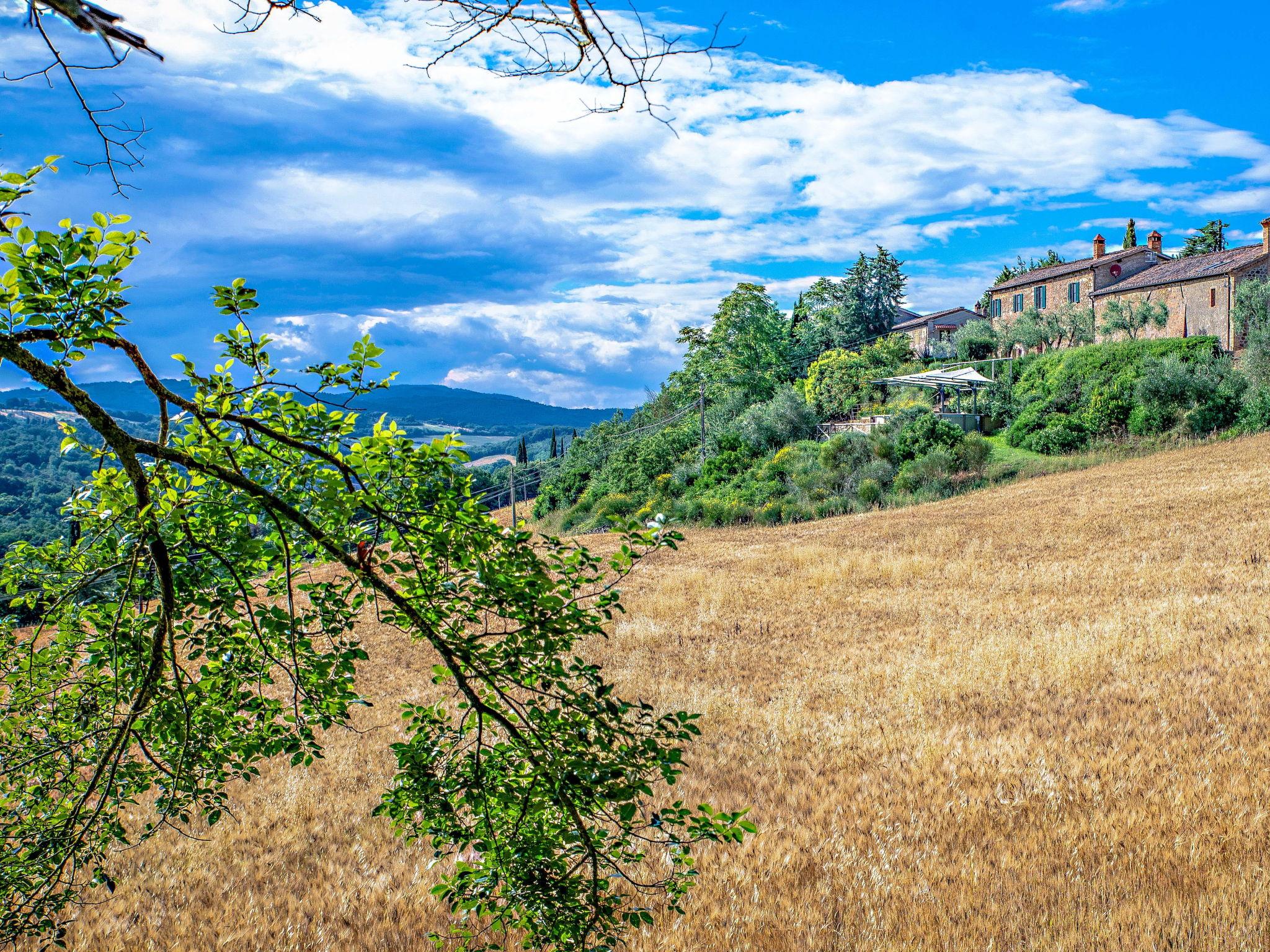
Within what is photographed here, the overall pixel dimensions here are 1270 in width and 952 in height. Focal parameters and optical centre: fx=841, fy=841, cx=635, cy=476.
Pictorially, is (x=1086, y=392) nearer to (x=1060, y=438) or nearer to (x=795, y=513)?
(x=1060, y=438)

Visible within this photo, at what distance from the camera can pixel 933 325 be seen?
7512 centimetres

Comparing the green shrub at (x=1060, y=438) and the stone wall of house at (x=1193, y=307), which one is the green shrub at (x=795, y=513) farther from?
the stone wall of house at (x=1193, y=307)

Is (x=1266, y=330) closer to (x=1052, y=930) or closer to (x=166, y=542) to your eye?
(x=1052, y=930)

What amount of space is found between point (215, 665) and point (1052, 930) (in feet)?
17.7

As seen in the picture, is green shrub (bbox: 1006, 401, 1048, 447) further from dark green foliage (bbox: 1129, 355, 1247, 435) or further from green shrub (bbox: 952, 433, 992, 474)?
dark green foliage (bbox: 1129, 355, 1247, 435)

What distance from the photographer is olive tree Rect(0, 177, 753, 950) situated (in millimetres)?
3193

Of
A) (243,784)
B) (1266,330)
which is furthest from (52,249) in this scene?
(1266,330)

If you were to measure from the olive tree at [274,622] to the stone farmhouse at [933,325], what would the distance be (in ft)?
Result: 244

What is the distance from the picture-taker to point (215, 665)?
3988mm

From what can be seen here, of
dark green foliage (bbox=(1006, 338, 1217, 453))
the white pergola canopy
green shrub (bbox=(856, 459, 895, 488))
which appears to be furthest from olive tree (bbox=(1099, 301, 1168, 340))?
green shrub (bbox=(856, 459, 895, 488))

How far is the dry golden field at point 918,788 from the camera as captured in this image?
19.3ft

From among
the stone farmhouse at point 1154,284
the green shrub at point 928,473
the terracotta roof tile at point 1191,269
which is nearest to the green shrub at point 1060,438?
the green shrub at point 928,473

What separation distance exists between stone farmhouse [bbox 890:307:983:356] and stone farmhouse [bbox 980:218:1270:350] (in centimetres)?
561

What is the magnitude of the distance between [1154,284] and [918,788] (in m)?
54.2
